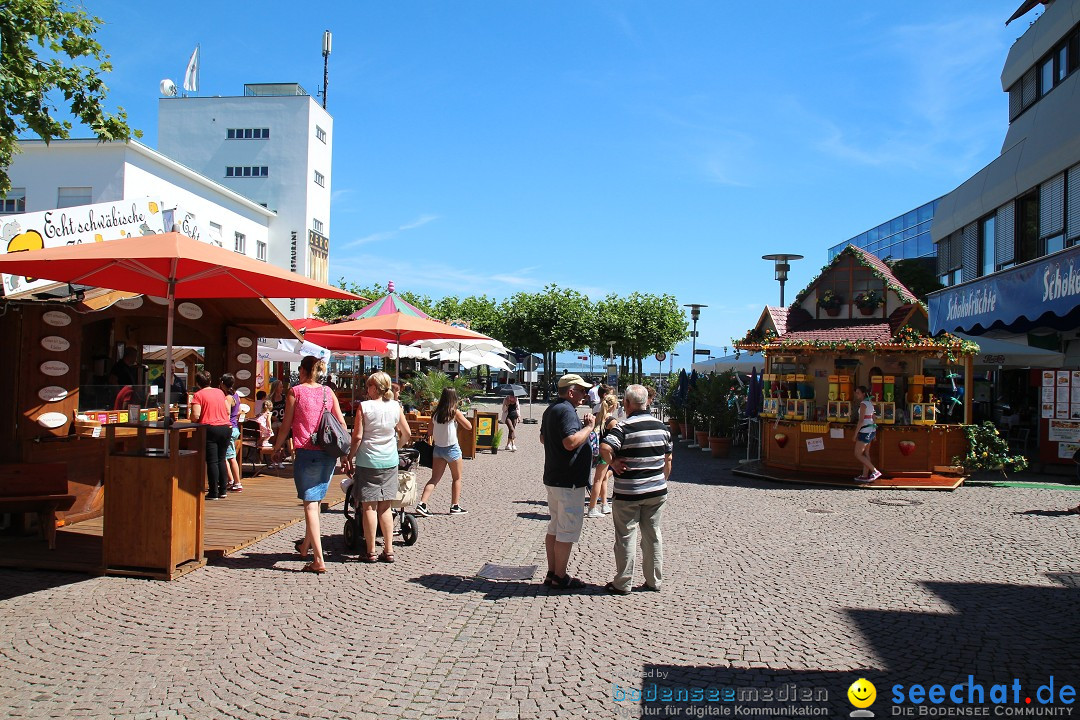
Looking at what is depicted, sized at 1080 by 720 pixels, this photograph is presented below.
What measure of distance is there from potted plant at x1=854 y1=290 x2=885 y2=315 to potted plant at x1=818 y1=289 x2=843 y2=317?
1.08 feet

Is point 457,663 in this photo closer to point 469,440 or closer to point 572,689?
point 572,689

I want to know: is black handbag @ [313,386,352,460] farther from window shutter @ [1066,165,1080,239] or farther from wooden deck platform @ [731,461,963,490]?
window shutter @ [1066,165,1080,239]

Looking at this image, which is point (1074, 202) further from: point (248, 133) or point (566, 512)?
point (248, 133)

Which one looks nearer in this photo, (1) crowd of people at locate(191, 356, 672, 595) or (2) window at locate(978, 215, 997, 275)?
(1) crowd of people at locate(191, 356, 672, 595)

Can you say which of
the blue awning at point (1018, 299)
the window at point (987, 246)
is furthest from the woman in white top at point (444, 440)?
the window at point (987, 246)

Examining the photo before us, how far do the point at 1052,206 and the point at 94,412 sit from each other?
1879 cm

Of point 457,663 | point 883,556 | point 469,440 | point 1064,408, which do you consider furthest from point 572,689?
point 1064,408

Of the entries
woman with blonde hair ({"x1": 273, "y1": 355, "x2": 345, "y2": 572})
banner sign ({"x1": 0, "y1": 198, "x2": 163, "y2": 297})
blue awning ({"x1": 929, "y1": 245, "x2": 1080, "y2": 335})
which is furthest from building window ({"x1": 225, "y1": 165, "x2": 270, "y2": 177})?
woman with blonde hair ({"x1": 273, "y1": 355, "x2": 345, "y2": 572})

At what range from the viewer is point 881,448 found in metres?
13.4

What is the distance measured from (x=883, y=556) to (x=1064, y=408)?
9648 millimetres

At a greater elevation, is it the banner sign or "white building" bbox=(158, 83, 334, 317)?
"white building" bbox=(158, 83, 334, 317)

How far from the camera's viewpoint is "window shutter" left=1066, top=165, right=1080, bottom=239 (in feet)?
51.4

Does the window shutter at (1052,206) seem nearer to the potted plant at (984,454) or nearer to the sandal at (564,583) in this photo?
the potted plant at (984,454)

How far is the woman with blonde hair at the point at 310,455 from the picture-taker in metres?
6.49
